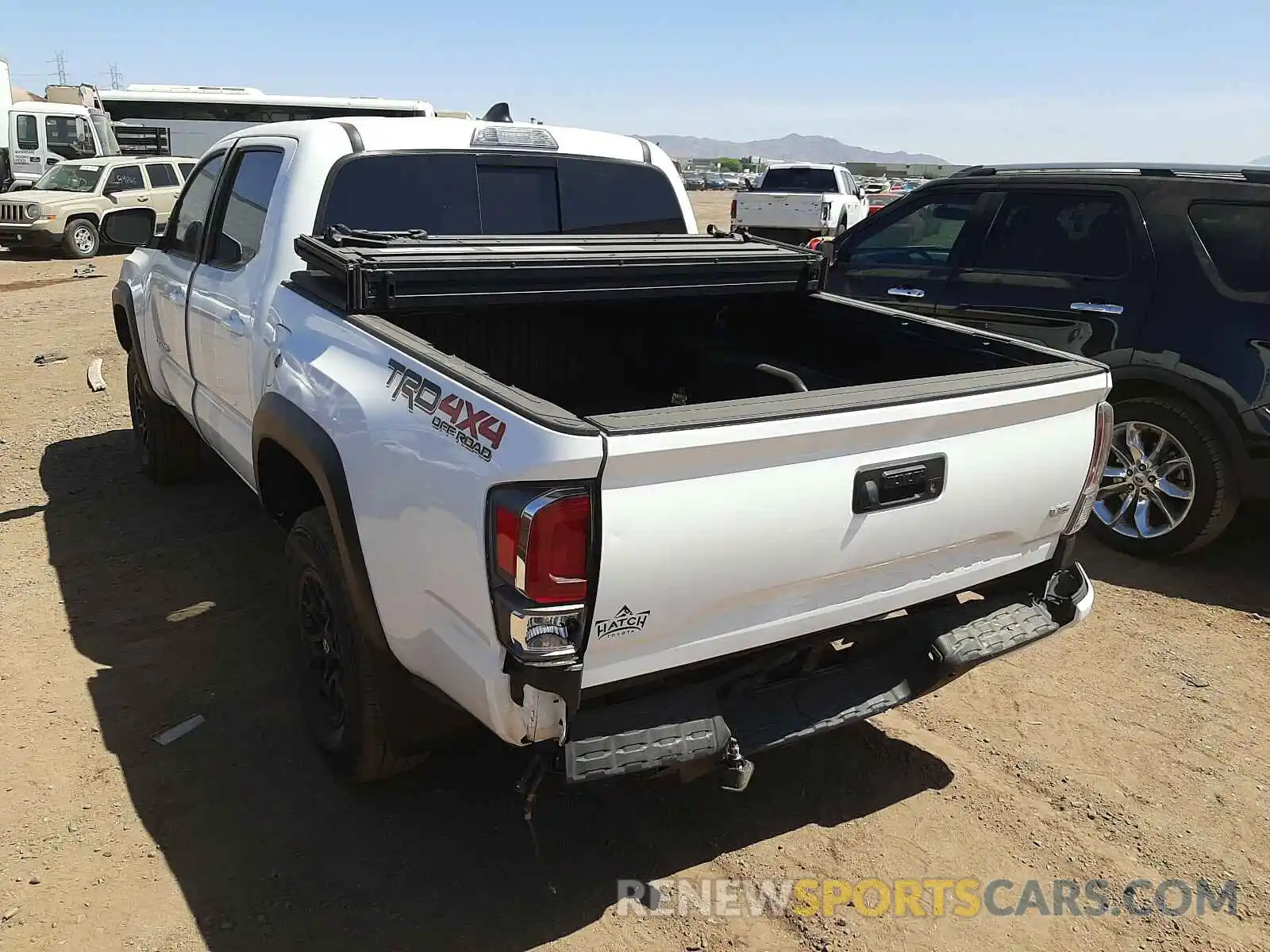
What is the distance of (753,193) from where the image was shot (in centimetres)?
2025

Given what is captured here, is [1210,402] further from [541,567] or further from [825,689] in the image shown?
[541,567]

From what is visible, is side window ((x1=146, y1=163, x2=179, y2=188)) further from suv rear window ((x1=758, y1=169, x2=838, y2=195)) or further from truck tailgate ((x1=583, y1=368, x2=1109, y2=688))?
truck tailgate ((x1=583, y1=368, x2=1109, y2=688))

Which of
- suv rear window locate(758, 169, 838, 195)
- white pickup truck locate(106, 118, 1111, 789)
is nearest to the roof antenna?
white pickup truck locate(106, 118, 1111, 789)

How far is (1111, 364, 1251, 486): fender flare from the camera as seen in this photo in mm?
4840

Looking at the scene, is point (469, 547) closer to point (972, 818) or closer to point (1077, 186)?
point (972, 818)

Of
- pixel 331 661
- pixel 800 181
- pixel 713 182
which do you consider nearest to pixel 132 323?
pixel 331 661

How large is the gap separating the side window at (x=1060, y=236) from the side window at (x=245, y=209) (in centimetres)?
401

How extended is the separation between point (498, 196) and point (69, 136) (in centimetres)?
2288

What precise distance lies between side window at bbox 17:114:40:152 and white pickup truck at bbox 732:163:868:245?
15.3 m

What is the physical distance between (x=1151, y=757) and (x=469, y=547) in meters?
2.67

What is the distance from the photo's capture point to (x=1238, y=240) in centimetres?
497

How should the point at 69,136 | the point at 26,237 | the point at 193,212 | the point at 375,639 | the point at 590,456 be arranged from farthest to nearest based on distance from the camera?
1. the point at 69,136
2. the point at 26,237
3. the point at 193,212
4. the point at 375,639
5. the point at 590,456

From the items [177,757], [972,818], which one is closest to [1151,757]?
[972,818]

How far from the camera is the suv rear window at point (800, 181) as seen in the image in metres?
20.7
